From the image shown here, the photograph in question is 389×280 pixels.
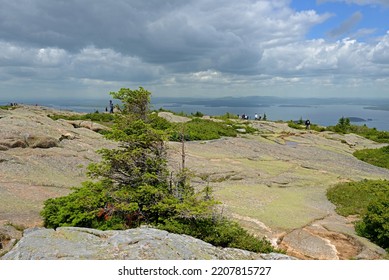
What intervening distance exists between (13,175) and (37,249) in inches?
402

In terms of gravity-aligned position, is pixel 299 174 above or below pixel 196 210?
below

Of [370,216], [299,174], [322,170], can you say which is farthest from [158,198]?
[322,170]

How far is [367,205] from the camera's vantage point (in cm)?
1658

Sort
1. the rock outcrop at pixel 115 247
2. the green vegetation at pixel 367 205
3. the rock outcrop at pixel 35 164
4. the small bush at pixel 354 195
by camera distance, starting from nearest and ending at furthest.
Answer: the rock outcrop at pixel 115 247 → the green vegetation at pixel 367 205 → the rock outcrop at pixel 35 164 → the small bush at pixel 354 195

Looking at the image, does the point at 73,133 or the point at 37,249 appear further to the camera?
the point at 73,133

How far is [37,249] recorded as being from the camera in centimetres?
787

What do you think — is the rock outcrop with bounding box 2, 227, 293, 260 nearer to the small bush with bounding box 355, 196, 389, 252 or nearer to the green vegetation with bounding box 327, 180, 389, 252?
the small bush with bounding box 355, 196, 389, 252

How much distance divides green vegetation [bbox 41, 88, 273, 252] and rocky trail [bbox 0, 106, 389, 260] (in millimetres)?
1202

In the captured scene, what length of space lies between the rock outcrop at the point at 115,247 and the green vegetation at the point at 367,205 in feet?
19.0

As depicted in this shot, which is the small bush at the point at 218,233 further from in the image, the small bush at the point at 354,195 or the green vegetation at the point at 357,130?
the green vegetation at the point at 357,130

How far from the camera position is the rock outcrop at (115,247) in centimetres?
785

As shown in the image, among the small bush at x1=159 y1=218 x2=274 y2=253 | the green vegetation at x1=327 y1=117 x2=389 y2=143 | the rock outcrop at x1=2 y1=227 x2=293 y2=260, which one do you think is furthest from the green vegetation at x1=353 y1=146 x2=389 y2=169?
the rock outcrop at x1=2 y1=227 x2=293 y2=260

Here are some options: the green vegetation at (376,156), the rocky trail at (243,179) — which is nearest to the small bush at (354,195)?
the rocky trail at (243,179)
